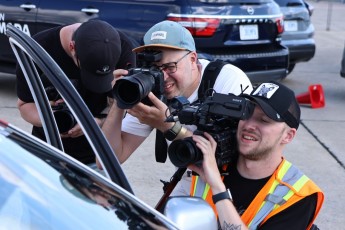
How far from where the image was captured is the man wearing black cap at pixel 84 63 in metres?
3.49

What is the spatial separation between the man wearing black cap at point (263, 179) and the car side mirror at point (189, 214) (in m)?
0.41

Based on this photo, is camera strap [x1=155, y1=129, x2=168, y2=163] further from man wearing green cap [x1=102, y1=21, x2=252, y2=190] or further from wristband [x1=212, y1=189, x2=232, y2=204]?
wristband [x1=212, y1=189, x2=232, y2=204]

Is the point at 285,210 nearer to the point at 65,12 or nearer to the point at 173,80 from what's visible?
the point at 173,80

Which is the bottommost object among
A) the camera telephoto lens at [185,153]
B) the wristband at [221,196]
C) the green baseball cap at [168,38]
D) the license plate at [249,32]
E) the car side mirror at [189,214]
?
the license plate at [249,32]

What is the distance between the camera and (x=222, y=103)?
2.81 metres

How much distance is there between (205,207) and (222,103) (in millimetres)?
534

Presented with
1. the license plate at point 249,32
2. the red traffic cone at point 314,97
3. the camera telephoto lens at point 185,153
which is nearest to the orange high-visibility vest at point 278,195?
the camera telephoto lens at point 185,153

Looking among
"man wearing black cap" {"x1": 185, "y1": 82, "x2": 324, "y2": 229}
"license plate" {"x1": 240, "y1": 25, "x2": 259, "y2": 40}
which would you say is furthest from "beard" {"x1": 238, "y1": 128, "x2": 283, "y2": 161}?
"license plate" {"x1": 240, "y1": 25, "x2": 259, "y2": 40}

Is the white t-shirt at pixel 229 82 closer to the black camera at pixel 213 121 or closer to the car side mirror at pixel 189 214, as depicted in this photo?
the black camera at pixel 213 121

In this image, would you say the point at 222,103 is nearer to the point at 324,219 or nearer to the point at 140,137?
the point at 140,137

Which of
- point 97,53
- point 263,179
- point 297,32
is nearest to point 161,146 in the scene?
point 97,53

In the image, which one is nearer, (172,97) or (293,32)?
(172,97)

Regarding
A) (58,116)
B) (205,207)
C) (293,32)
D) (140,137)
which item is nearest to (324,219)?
(140,137)

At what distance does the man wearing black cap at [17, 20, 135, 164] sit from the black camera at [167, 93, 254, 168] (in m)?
0.62
